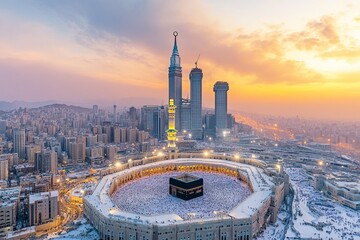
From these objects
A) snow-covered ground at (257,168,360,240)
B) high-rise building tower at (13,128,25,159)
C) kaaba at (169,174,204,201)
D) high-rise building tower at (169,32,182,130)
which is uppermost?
high-rise building tower at (169,32,182,130)

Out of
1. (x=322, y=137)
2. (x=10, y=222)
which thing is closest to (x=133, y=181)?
(x=10, y=222)

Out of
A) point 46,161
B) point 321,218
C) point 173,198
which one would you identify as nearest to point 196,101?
point 46,161

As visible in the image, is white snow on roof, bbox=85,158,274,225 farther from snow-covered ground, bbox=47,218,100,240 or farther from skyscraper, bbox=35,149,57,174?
skyscraper, bbox=35,149,57,174

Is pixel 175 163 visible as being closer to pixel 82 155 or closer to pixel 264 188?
pixel 264 188

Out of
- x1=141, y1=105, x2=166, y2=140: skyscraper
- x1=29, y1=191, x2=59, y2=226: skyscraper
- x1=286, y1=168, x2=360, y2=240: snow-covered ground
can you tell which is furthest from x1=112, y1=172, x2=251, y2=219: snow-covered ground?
x1=141, y1=105, x2=166, y2=140: skyscraper

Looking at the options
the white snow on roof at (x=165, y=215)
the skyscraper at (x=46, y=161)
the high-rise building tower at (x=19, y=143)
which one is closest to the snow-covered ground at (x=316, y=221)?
the white snow on roof at (x=165, y=215)

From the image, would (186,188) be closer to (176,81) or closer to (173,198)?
(173,198)

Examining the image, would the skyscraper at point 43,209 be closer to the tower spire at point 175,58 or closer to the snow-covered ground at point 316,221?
the snow-covered ground at point 316,221
